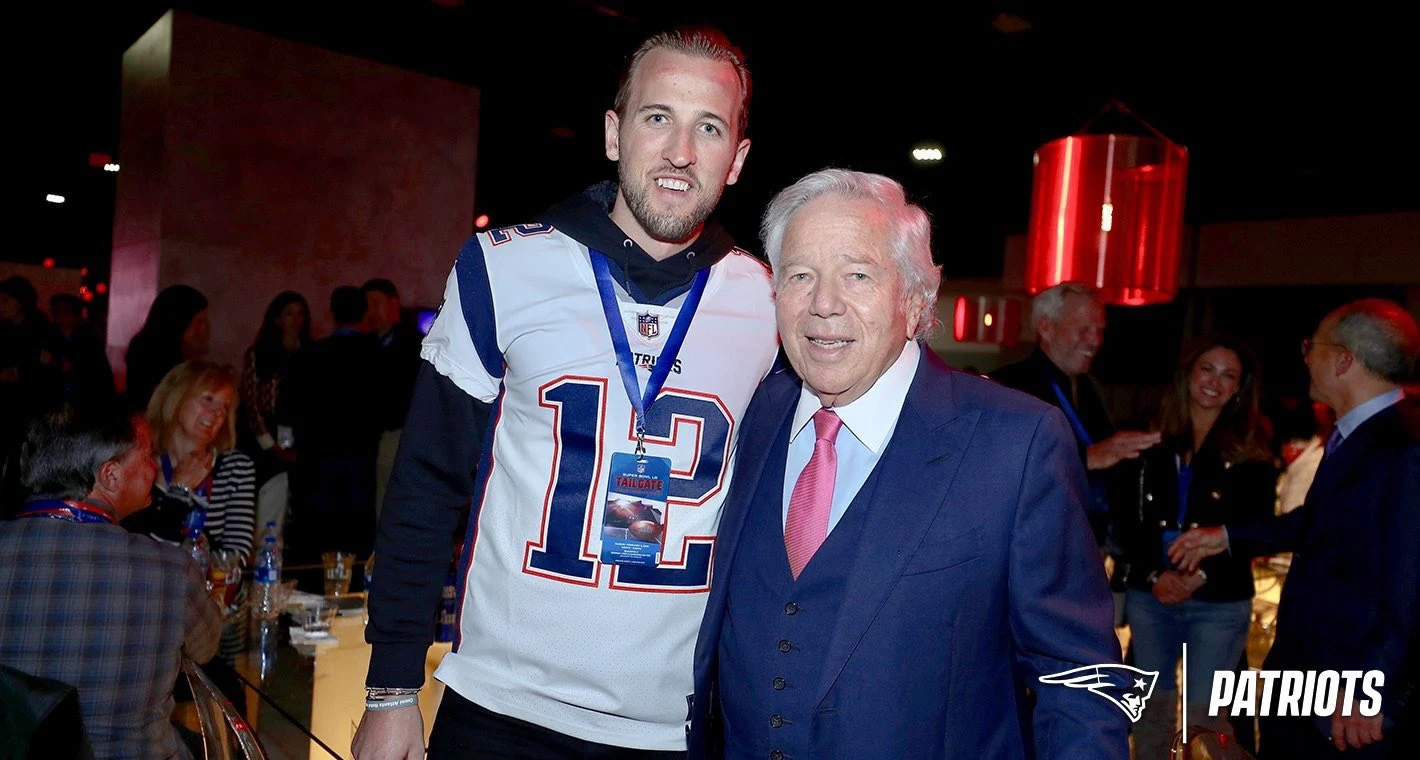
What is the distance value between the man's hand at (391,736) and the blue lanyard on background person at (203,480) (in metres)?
2.07

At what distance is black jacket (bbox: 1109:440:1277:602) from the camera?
10.8ft

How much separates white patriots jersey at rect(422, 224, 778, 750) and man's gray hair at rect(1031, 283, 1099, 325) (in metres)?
2.48

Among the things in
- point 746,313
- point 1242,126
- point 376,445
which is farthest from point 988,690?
point 1242,126

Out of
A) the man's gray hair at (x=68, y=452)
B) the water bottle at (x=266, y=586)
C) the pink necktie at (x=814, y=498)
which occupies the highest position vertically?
the pink necktie at (x=814, y=498)

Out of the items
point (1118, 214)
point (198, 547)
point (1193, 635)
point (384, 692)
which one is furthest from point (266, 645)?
point (1118, 214)

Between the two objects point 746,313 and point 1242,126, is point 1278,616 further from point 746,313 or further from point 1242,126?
point 1242,126

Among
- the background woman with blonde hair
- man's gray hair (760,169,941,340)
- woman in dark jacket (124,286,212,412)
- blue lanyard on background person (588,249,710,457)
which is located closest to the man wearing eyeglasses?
man's gray hair (760,169,941,340)

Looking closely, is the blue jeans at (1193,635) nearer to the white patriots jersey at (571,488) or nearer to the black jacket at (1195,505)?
the black jacket at (1195,505)

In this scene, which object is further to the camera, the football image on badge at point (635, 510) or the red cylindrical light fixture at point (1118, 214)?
the red cylindrical light fixture at point (1118, 214)

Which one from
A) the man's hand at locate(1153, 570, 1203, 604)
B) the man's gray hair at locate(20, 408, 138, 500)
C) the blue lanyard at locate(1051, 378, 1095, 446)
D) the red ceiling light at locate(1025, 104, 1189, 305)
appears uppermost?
the red ceiling light at locate(1025, 104, 1189, 305)

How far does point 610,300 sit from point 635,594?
46cm

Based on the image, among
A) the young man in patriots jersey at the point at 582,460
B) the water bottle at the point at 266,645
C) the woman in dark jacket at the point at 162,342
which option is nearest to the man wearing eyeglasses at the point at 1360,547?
the young man in patriots jersey at the point at 582,460

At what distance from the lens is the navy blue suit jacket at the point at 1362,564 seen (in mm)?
2449

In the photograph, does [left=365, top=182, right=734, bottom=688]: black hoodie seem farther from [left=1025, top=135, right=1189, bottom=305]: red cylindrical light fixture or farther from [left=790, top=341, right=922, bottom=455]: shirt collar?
[left=1025, top=135, right=1189, bottom=305]: red cylindrical light fixture
